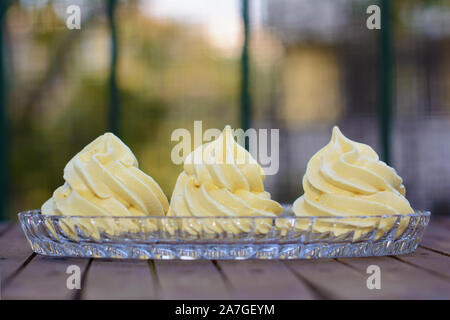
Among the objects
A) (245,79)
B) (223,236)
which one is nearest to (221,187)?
(223,236)

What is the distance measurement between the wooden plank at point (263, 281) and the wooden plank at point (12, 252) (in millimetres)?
381

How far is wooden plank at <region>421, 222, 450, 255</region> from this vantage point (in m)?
1.37

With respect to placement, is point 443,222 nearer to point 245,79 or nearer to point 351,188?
point 351,188

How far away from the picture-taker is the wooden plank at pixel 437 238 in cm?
137

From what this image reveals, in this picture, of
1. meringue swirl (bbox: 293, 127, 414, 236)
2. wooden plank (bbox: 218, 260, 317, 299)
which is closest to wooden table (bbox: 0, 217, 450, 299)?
wooden plank (bbox: 218, 260, 317, 299)

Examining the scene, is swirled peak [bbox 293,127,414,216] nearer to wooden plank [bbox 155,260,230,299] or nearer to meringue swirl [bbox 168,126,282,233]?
meringue swirl [bbox 168,126,282,233]

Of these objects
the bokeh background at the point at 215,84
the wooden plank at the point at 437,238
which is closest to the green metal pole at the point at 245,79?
the bokeh background at the point at 215,84

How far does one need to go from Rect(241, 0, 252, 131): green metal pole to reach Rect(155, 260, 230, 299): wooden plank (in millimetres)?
2042

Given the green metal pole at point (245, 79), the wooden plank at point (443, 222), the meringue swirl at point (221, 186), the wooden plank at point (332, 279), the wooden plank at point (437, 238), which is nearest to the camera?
the wooden plank at point (332, 279)

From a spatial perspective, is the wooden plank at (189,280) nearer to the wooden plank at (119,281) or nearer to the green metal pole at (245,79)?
Result: the wooden plank at (119,281)

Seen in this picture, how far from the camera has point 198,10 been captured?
3.17 meters
